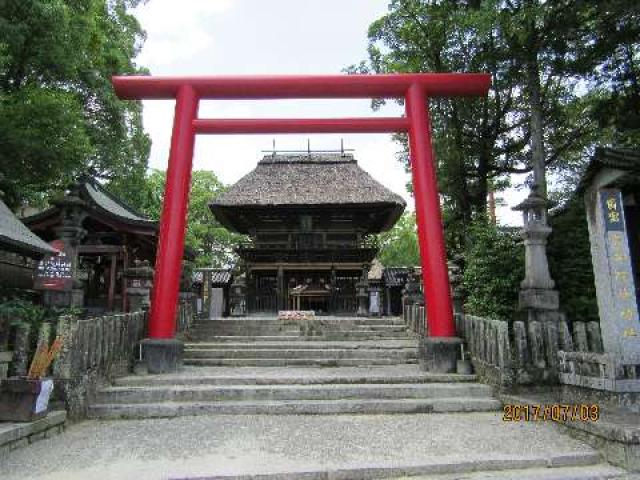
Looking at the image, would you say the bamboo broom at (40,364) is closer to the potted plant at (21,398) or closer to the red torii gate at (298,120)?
the potted plant at (21,398)

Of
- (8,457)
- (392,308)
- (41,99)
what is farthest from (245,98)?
(392,308)

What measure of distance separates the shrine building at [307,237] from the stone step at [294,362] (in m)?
9.19

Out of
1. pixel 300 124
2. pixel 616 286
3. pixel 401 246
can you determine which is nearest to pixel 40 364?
pixel 300 124

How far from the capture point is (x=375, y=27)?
48.5 ft

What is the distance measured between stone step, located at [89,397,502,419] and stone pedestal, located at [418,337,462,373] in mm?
1129

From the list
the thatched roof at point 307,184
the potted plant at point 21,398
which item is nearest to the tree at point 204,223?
the thatched roof at point 307,184

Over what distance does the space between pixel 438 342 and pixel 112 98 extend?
1644 cm

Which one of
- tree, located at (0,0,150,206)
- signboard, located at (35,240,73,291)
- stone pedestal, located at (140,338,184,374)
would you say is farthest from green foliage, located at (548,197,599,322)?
tree, located at (0,0,150,206)

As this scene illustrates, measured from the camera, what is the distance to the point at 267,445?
435cm

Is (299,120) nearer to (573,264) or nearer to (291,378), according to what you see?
(291,378)

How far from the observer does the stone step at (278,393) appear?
230 inches

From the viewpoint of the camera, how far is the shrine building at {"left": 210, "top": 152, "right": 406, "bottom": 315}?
17.5 meters
